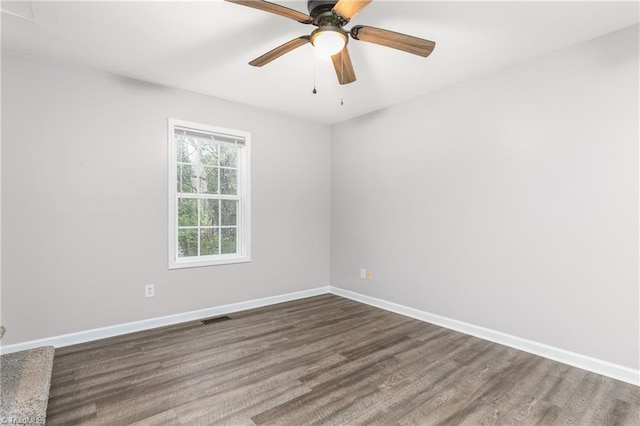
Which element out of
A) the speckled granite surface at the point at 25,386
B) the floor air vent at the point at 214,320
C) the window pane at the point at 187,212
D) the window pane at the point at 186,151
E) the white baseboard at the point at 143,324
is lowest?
the floor air vent at the point at 214,320

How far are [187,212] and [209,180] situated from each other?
0.46 m

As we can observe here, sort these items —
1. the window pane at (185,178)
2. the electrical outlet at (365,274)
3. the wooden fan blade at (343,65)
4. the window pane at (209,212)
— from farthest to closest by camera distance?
the electrical outlet at (365,274) < the window pane at (209,212) < the window pane at (185,178) < the wooden fan blade at (343,65)

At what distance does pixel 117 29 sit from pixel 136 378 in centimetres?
249

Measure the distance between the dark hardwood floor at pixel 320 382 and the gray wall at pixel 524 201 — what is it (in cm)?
40

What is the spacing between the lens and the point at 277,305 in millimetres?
4055

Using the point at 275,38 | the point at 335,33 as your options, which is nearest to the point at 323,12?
the point at 335,33

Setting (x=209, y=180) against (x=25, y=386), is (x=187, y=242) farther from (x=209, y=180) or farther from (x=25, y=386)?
(x=25, y=386)

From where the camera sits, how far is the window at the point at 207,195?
3469mm

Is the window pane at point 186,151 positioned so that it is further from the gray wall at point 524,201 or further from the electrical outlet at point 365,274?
the electrical outlet at point 365,274

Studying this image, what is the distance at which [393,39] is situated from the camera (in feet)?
6.46

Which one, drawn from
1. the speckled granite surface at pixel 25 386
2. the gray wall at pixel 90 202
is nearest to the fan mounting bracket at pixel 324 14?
the gray wall at pixel 90 202

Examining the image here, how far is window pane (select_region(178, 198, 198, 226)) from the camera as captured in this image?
3.52 meters

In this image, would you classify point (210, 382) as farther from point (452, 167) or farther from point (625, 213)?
point (625, 213)

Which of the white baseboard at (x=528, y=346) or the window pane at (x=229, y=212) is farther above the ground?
the window pane at (x=229, y=212)
